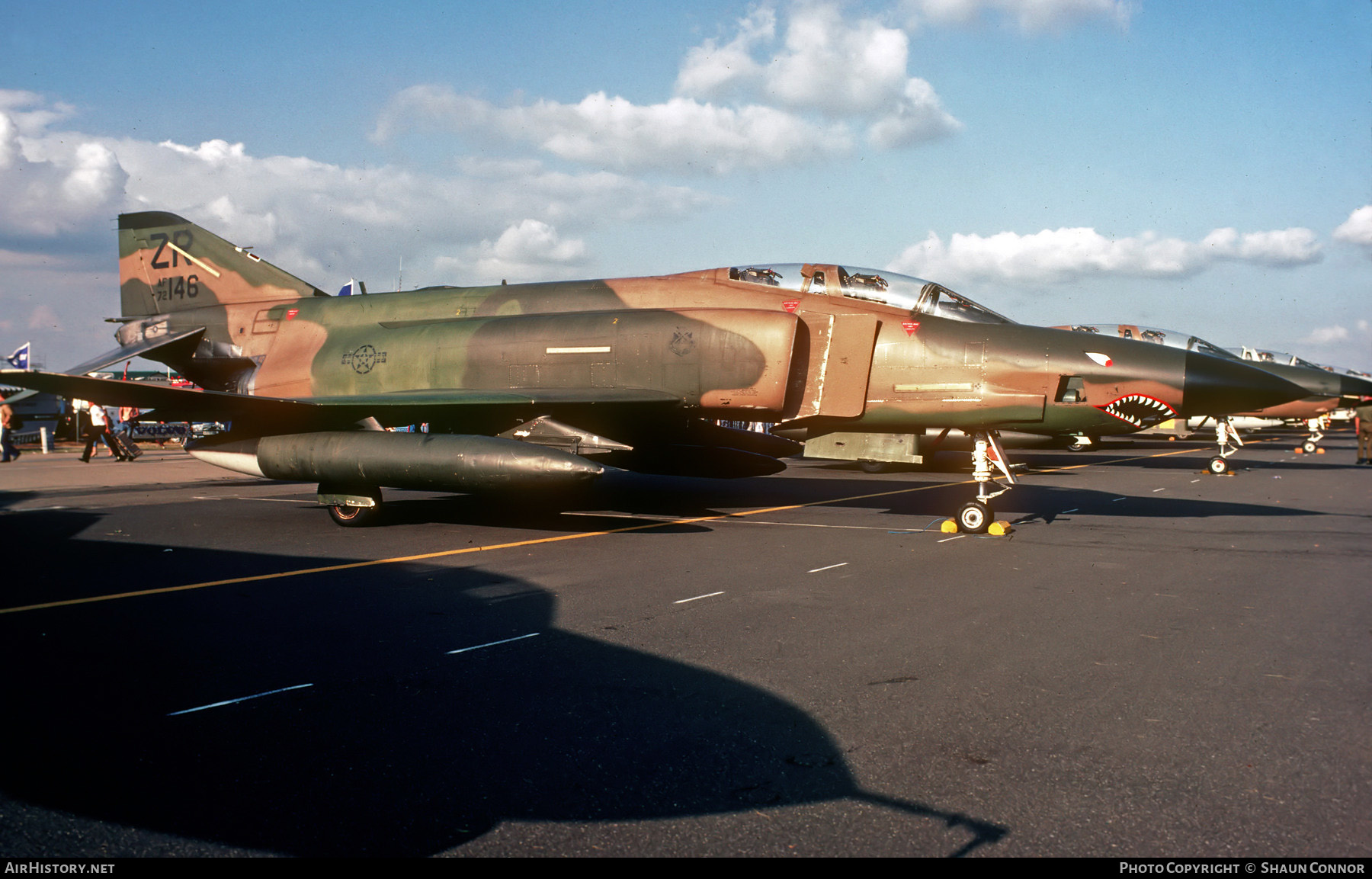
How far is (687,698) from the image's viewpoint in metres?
3.86

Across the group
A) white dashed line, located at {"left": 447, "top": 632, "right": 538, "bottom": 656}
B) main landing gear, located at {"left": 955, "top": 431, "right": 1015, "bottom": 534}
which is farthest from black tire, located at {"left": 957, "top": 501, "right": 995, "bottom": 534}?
white dashed line, located at {"left": 447, "top": 632, "right": 538, "bottom": 656}

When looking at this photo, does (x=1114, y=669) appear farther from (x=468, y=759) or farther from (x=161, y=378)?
(x=161, y=378)

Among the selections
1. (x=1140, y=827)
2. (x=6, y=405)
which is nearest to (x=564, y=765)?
(x=1140, y=827)

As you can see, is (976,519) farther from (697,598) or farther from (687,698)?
(687,698)

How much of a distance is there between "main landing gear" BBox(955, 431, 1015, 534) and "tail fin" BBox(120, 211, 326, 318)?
10.4 m

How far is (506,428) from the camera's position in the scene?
35.4 feet

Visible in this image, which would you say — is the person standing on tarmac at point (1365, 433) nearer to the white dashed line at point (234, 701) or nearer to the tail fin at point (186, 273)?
the tail fin at point (186, 273)

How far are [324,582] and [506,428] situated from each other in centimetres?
438

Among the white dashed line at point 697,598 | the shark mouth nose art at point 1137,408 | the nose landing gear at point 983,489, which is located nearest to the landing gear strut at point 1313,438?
the shark mouth nose art at point 1137,408

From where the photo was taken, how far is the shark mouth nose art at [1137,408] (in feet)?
29.0

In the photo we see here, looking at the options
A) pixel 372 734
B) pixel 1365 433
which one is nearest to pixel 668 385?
pixel 372 734

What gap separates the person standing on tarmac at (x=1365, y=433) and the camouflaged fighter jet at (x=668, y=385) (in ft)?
60.7

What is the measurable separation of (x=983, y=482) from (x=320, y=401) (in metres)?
7.64

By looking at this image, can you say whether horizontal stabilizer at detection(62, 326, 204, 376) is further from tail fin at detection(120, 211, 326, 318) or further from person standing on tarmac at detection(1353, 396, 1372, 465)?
person standing on tarmac at detection(1353, 396, 1372, 465)
